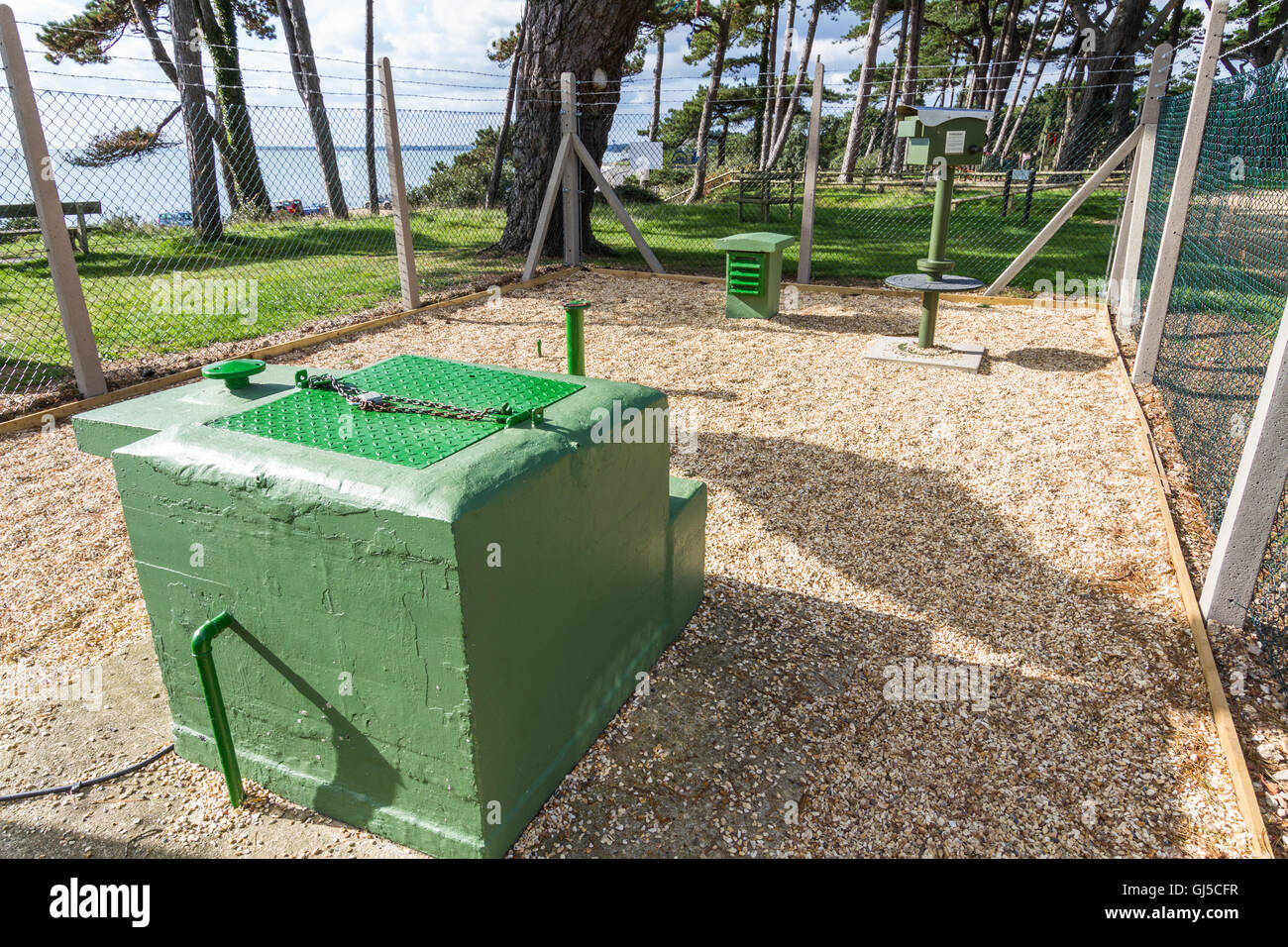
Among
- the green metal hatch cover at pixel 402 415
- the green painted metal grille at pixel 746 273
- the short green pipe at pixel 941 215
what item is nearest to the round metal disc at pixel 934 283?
the short green pipe at pixel 941 215

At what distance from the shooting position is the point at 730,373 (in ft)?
20.8

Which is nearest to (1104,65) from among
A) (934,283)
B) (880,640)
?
(934,283)

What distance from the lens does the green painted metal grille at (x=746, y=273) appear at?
25.3ft

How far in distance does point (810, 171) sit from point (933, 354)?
122 inches

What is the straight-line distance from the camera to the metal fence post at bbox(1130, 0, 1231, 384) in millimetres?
5262

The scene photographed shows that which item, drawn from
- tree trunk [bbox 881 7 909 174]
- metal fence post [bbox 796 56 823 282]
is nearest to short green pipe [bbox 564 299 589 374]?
metal fence post [bbox 796 56 823 282]

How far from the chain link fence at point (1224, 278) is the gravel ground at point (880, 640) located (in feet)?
1.19

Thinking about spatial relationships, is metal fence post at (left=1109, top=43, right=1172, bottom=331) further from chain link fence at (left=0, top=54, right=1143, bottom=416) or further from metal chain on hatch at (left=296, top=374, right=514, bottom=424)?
metal chain on hatch at (left=296, top=374, right=514, bottom=424)

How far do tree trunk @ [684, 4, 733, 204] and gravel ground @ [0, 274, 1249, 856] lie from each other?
11.8 metres

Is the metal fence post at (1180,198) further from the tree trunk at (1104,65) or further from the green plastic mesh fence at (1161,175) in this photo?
the tree trunk at (1104,65)

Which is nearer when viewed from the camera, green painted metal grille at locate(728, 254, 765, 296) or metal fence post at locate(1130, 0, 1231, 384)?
metal fence post at locate(1130, 0, 1231, 384)

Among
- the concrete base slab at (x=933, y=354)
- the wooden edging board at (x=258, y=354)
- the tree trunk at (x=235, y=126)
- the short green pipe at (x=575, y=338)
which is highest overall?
the tree trunk at (x=235, y=126)

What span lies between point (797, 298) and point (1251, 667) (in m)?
6.36

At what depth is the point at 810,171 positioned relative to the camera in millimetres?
8672
